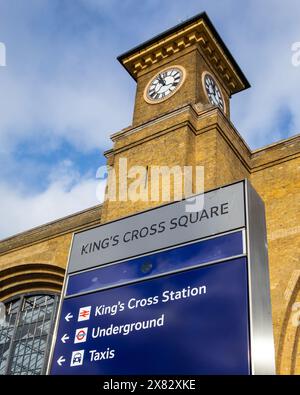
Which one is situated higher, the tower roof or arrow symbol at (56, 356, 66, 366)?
the tower roof

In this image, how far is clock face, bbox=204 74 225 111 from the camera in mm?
14781

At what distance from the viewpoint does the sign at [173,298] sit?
4035 millimetres

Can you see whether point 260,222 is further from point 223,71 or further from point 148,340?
point 223,71

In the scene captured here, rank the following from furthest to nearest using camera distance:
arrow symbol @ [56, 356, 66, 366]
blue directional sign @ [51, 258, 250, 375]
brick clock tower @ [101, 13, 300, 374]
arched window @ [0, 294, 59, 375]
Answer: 1. arched window @ [0, 294, 59, 375]
2. brick clock tower @ [101, 13, 300, 374]
3. arrow symbol @ [56, 356, 66, 366]
4. blue directional sign @ [51, 258, 250, 375]

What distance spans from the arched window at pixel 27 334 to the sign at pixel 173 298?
30.0ft

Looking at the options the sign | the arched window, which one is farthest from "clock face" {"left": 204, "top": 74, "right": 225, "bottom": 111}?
the sign

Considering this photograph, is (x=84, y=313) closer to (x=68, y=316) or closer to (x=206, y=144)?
(x=68, y=316)

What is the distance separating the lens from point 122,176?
11969mm

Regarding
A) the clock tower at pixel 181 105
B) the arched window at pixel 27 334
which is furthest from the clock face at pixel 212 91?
the arched window at pixel 27 334

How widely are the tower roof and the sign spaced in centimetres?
1135

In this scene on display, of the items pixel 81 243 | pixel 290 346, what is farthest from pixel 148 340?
pixel 290 346

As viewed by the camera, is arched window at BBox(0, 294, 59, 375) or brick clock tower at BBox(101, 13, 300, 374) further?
arched window at BBox(0, 294, 59, 375)

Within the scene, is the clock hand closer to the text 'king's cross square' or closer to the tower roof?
the tower roof

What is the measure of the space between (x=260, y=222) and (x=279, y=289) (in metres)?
5.78
